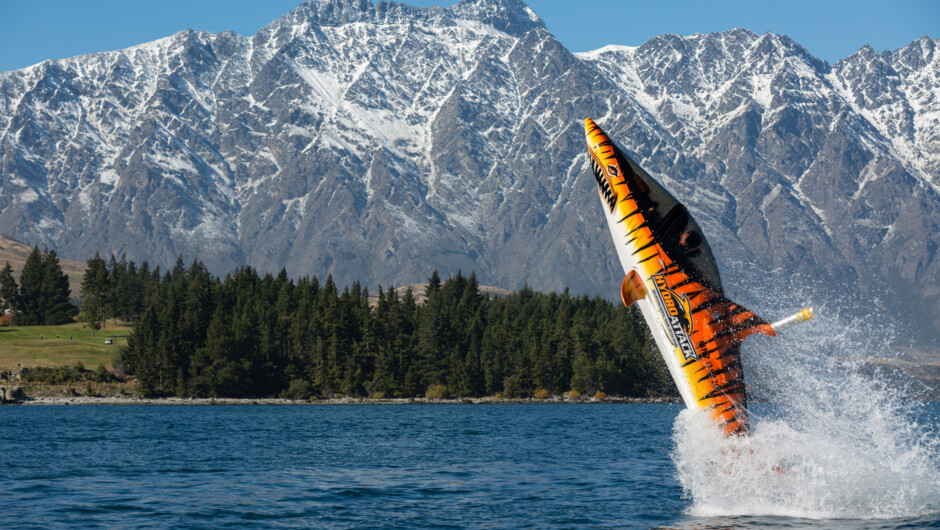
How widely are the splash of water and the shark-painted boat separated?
39.0 inches

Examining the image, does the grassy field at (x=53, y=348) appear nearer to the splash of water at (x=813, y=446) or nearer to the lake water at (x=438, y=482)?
the lake water at (x=438, y=482)

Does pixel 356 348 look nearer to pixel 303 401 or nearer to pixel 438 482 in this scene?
pixel 303 401

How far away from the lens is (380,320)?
172 meters

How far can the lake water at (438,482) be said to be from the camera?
38.1m

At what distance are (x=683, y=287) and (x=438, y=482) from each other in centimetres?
1977

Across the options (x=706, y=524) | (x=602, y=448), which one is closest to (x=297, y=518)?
(x=706, y=524)

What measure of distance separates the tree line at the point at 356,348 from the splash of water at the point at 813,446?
13034 centimetres

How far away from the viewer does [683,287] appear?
117 ft

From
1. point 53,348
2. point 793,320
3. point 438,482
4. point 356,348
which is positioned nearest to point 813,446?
point 793,320

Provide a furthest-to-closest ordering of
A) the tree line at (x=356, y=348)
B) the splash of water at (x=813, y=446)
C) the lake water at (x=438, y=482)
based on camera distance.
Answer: the tree line at (x=356, y=348), the lake water at (x=438, y=482), the splash of water at (x=813, y=446)

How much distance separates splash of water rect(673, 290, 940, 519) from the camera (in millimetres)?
36812

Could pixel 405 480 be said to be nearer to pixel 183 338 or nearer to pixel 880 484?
pixel 880 484

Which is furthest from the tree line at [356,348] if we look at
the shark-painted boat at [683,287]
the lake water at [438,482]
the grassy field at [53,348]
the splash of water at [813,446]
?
the shark-painted boat at [683,287]

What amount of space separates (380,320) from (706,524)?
137031mm
